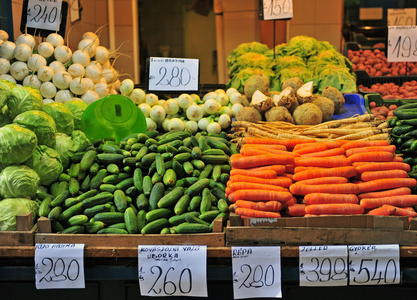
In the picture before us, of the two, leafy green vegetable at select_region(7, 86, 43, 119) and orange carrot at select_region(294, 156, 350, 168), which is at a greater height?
leafy green vegetable at select_region(7, 86, 43, 119)

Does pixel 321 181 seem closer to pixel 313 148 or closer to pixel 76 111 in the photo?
pixel 313 148

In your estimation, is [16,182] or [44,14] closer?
[16,182]

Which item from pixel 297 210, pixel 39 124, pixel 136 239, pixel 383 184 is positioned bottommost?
pixel 136 239

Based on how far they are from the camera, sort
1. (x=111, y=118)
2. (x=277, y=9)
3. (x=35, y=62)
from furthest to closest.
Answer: (x=277, y=9) → (x=35, y=62) → (x=111, y=118)

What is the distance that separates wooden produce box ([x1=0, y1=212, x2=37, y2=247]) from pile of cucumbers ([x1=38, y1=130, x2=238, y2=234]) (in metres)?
0.13

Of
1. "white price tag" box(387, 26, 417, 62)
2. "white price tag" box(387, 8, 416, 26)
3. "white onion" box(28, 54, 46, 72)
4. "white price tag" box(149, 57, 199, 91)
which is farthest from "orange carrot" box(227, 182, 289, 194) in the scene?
"white price tag" box(387, 8, 416, 26)

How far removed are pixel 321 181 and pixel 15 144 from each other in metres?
1.55

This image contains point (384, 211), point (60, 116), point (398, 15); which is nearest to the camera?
point (384, 211)

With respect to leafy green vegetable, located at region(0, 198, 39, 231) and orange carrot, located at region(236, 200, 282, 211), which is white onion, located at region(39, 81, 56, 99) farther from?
orange carrot, located at region(236, 200, 282, 211)

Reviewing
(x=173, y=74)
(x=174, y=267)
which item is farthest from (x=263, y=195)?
(x=173, y=74)

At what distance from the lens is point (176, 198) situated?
2445mm

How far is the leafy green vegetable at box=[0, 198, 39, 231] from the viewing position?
2.29 m

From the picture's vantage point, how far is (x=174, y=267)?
2.13 m

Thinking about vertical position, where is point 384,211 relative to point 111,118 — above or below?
below
